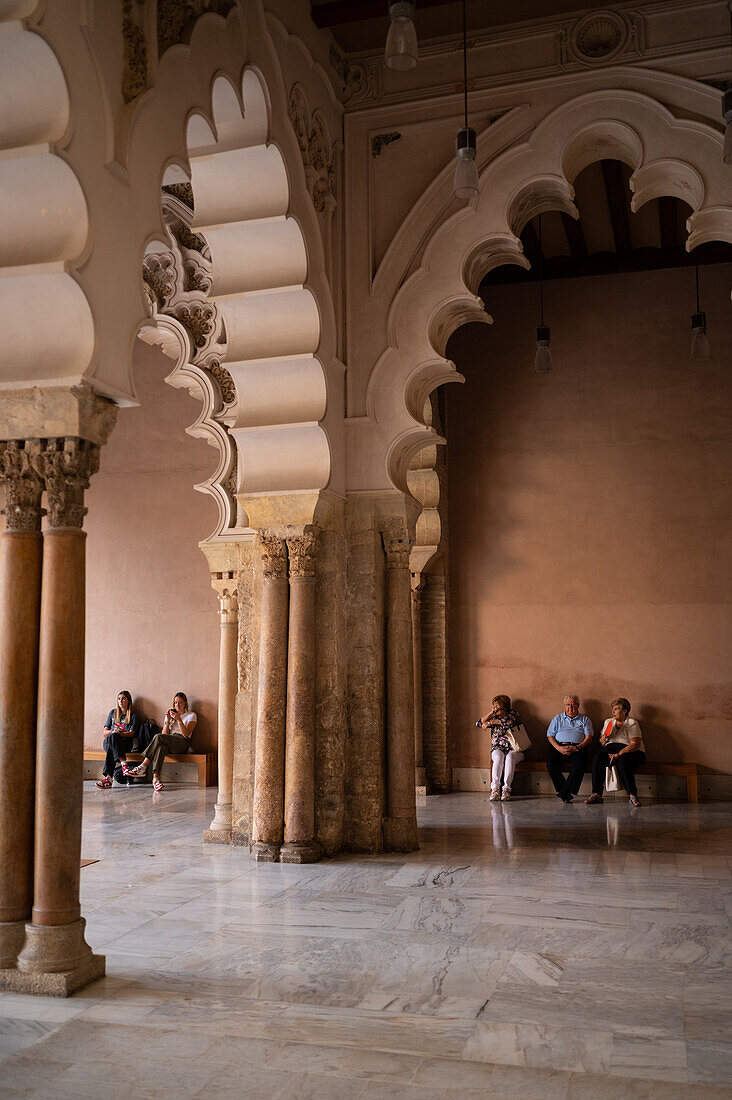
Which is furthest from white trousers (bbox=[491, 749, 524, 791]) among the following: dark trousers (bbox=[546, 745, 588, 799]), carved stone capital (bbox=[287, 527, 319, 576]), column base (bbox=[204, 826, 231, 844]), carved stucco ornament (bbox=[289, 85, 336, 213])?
carved stucco ornament (bbox=[289, 85, 336, 213])

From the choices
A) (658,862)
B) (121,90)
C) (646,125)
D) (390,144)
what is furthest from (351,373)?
(658,862)

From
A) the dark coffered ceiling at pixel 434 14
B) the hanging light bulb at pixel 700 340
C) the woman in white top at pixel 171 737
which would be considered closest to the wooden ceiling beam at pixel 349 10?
the dark coffered ceiling at pixel 434 14

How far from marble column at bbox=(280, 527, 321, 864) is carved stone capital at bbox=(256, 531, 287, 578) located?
0.18 feet

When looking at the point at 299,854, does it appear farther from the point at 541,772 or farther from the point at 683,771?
the point at 683,771

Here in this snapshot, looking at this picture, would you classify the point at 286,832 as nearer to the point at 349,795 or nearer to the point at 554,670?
the point at 349,795

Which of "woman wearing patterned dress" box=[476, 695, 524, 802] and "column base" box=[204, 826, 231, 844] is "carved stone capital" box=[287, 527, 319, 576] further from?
"woman wearing patterned dress" box=[476, 695, 524, 802]

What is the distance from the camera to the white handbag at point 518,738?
10047 mm

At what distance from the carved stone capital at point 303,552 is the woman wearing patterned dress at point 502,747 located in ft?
13.5

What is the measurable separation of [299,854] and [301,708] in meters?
0.96

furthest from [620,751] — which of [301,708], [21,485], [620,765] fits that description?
[21,485]

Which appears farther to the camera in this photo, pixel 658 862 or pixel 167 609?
pixel 167 609

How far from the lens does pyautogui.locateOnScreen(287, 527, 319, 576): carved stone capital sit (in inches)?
267

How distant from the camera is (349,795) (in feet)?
22.8

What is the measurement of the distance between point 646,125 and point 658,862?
16.7ft
